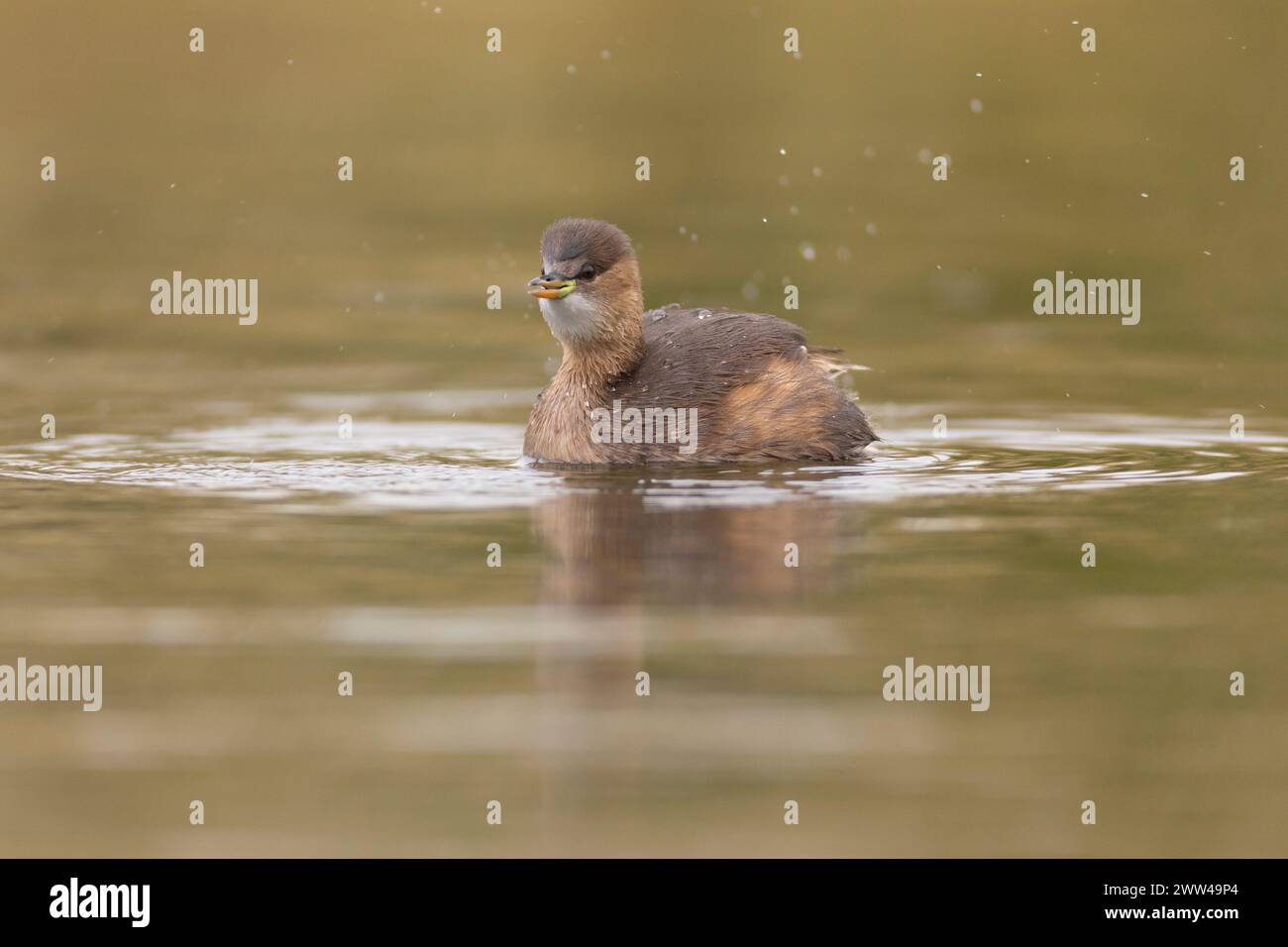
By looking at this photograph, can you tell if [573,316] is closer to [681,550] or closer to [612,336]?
[612,336]

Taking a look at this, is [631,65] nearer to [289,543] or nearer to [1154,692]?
[289,543]

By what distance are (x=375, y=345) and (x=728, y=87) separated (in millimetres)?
9768

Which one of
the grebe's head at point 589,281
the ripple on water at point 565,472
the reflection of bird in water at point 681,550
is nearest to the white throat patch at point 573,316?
the grebe's head at point 589,281

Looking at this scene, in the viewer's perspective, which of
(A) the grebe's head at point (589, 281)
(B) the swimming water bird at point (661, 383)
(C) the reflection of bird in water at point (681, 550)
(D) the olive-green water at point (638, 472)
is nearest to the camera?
(D) the olive-green water at point (638, 472)

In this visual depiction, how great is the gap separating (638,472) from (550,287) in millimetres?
1271

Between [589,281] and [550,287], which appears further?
[589,281]

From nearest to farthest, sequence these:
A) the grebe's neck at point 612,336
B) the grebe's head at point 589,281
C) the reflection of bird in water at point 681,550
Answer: the reflection of bird in water at point 681,550, the grebe's head at point 589,281, the grebe's neck at point 612,336

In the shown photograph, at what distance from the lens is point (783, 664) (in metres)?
8.23

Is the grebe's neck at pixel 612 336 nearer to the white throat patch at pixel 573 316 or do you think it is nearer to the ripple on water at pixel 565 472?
the white throat patch at pixel 573 316

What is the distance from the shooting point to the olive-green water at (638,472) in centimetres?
710

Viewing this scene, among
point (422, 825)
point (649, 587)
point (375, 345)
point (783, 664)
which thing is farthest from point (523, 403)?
point (422, 825)

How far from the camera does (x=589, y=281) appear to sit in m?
13.0

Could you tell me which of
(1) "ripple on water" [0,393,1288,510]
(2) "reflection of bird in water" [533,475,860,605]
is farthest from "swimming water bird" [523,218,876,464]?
(2) "reflection of bird in water" [533,475,860,605]

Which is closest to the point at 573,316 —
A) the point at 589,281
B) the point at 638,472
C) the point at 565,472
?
the point at 589,281
